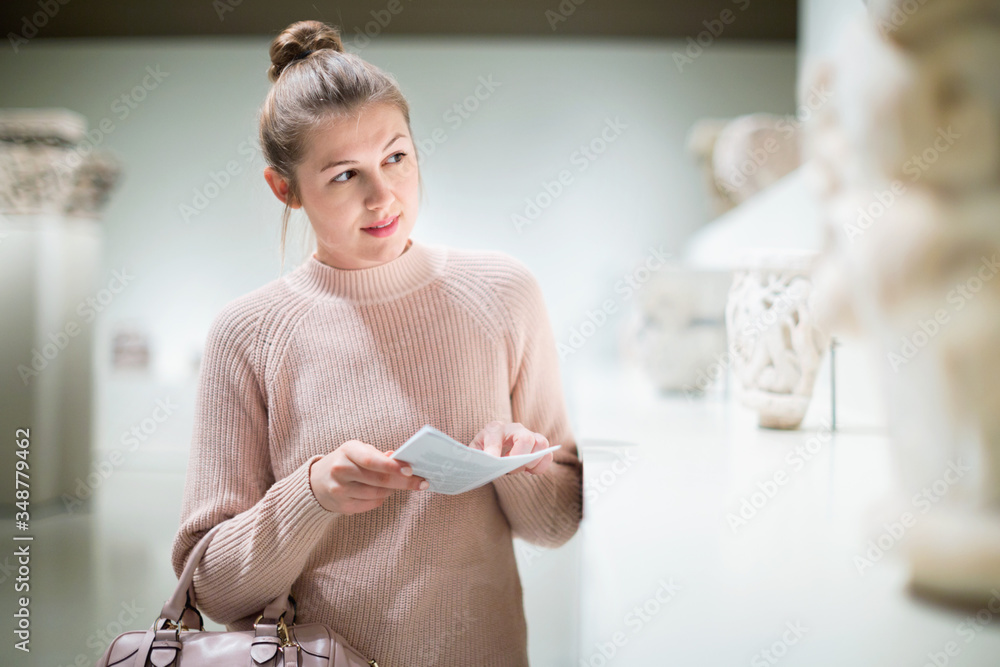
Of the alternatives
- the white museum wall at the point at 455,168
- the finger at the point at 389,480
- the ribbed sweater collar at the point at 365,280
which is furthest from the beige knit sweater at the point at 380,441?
the white museum wall at the point at 455,168

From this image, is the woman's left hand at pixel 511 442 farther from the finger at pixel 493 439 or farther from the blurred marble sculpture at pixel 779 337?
the blurred marble sculpture at pixel 779 337

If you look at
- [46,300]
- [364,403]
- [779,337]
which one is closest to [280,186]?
[364,403]

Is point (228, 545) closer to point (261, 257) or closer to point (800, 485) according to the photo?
point (800, 485)

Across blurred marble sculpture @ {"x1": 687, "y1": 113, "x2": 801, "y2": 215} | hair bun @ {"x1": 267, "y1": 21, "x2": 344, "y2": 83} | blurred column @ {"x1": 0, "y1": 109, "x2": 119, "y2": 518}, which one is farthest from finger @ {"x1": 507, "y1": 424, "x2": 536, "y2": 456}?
blurred column @ {"x1": 0, "y1": 109, "x2": 119, "y2": 518}

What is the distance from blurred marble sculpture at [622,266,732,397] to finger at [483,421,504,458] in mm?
898

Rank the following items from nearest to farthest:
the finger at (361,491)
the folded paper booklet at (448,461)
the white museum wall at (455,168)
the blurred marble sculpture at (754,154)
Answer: the folded paper booklet at (448,461) < the finger at (361,491) < the blurred marble sculpture at (754,154) < the white museum wall at (455,168)

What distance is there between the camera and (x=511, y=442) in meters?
0.74

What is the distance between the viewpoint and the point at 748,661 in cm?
39

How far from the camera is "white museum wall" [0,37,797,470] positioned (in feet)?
10.6

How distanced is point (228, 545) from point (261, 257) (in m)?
2.79

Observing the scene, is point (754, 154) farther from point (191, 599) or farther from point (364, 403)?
point (191, 599)

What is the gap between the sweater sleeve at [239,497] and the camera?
0.72 m

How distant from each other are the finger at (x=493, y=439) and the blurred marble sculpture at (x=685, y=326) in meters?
0.90

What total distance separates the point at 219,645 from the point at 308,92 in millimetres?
570
